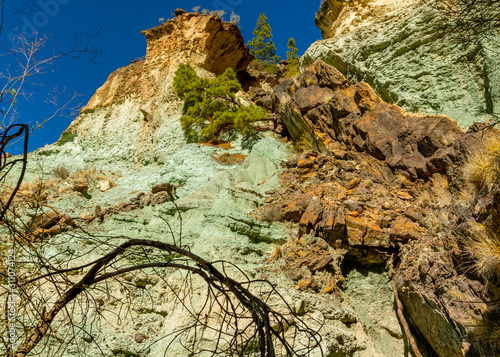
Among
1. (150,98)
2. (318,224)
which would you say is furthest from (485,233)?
(150,98)

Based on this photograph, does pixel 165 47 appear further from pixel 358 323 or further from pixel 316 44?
pixel 358 323

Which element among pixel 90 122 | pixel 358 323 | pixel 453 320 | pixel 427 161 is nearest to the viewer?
pixel 453 320

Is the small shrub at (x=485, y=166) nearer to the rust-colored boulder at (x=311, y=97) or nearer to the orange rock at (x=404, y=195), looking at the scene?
the orange rock at (x=404, y=195)

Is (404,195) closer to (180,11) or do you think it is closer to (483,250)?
(483,250)

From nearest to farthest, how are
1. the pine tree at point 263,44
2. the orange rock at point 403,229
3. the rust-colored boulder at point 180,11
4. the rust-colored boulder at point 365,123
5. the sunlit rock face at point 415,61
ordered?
1. the orange rock at point 403,229
2. the rust-colored boulder at point 365,123
3. the sunlit rock face at point 415,61
4. the rust-colored boulder at point 180,11
5. the pine tree at point 263,44

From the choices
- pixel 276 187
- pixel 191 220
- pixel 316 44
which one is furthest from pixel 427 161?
pixel 316 44

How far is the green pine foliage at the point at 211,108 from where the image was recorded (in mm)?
12969

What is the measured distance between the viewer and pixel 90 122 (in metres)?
17.1

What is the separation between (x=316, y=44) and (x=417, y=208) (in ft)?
28.1

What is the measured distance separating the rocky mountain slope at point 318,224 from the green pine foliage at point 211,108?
2.90ft

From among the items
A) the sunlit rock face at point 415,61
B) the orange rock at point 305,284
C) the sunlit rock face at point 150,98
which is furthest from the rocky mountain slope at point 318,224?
the sunlit rock face at point 150,98

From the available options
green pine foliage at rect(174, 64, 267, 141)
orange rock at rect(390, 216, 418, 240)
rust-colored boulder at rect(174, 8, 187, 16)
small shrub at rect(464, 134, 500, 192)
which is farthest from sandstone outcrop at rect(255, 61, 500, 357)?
rust-colored boulder at rect(174, 8, 187, 16)

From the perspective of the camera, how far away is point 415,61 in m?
9.06

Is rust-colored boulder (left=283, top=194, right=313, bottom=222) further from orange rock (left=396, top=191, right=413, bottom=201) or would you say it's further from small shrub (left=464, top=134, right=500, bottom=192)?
small shrub (left=464, top=134, right=500, bottom=192)
